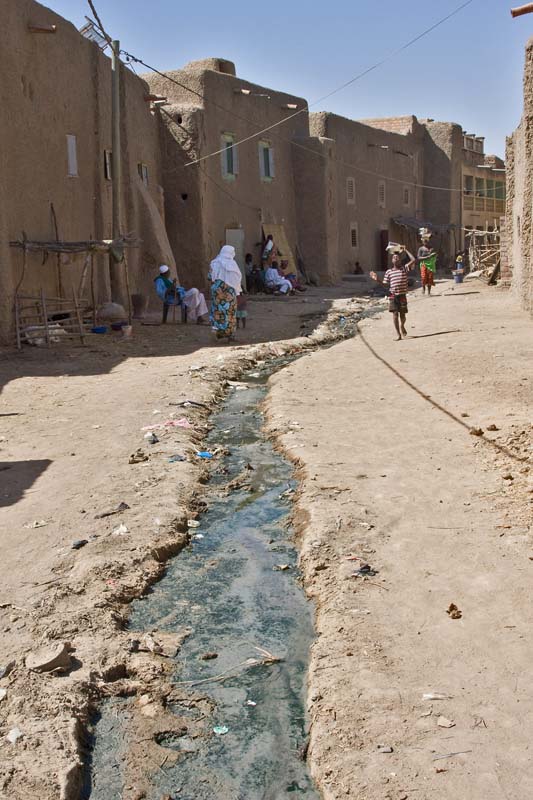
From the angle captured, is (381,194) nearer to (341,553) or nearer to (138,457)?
(138,457)

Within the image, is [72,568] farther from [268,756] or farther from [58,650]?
[268,756]

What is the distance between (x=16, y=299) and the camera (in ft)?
43.1

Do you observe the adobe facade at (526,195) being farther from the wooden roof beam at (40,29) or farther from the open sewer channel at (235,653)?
the open sewer channel at (235,653)

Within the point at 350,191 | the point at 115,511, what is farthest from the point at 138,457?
the point at 350,191

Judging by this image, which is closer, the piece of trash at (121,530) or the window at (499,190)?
the piece of trash at (121,530)

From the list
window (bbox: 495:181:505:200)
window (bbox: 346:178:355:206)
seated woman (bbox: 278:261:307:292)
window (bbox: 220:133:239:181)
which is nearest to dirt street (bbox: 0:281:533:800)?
window (bbox: 220:133:239:181)

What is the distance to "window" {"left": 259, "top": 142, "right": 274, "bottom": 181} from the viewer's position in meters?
27.2

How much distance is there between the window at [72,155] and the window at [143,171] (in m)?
4.40

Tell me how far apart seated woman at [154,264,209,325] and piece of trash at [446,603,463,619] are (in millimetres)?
13315

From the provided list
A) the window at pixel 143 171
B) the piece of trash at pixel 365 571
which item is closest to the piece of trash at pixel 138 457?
the piece of trash at pixel 365 571

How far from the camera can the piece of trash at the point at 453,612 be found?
4312mm

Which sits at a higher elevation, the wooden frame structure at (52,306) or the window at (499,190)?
the window at (499,190)

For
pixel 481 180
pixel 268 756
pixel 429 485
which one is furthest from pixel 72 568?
pixel 481 180

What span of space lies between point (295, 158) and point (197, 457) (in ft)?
76.8
